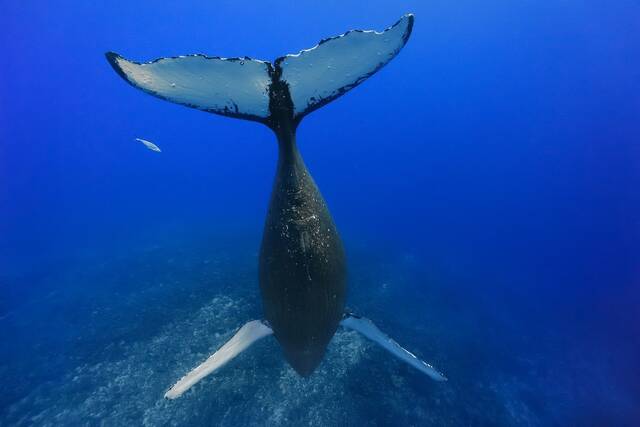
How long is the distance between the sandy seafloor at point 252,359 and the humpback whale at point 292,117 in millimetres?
2866

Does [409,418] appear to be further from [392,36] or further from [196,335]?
[392,36]

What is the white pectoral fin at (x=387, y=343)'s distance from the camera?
4.21 metres

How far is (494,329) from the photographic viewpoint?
10.2m

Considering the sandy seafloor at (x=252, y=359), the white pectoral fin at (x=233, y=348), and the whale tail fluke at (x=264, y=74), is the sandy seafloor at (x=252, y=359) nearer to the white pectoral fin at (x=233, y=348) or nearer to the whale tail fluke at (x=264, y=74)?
the white pectoral fin at (x=233, y=348)

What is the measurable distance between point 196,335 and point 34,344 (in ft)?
14.5

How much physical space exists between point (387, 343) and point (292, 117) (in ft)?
10.3

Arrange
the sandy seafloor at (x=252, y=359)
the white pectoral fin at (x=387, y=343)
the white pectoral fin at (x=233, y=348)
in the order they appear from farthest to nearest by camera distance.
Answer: the sandy seafloor at (x=252, y=359) → the white pectoral fin at (x=387, y=343) → the white pectoral fin at (x=233, y=348)

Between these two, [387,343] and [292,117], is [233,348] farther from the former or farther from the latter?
[292,117]

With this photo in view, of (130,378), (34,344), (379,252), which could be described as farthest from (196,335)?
(379,252)

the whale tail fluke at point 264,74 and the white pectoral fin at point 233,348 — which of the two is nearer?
the whale tail fluke at point 264,74

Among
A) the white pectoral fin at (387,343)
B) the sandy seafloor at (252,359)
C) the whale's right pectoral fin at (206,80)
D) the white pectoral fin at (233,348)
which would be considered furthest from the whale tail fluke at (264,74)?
the sandy seafloor at (252,359)

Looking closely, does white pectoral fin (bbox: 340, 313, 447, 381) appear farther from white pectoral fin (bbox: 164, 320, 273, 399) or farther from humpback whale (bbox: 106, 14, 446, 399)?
white pectoral fin (bbox: 164, 320, 273, 399)

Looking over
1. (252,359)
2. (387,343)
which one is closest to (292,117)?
(387,343)

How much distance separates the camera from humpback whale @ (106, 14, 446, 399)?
226 centimetres
